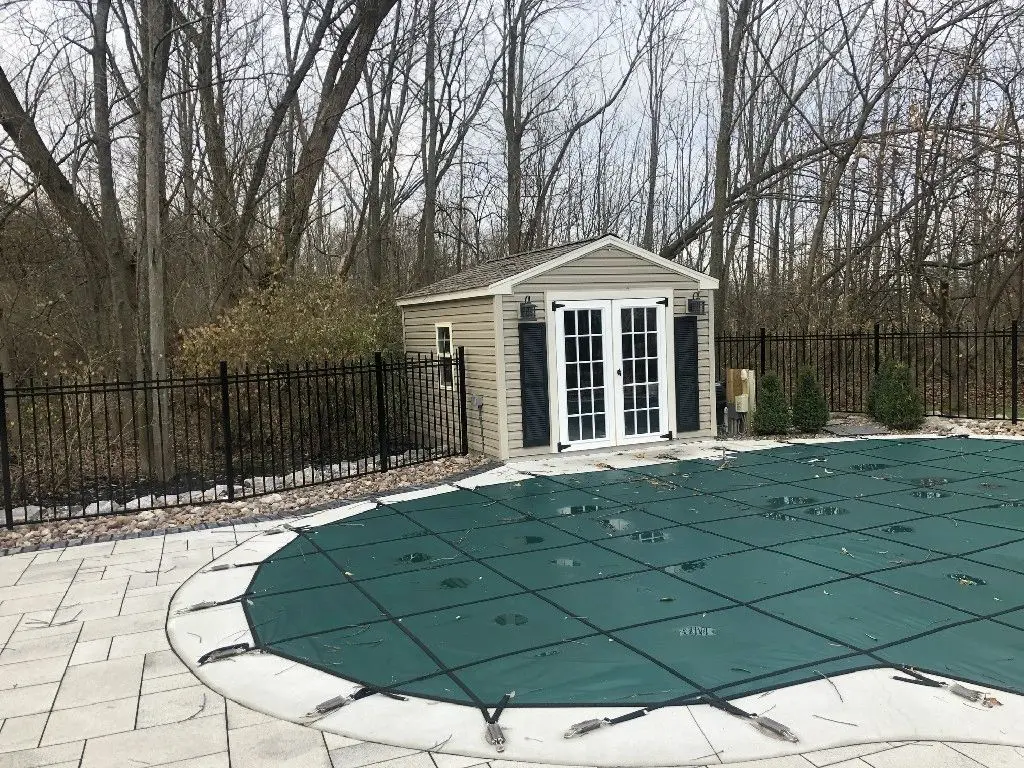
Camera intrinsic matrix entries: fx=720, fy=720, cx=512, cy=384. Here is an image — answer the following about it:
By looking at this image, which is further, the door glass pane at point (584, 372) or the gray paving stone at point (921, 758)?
the door glass pane at point (584, 372)

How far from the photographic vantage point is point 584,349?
9562mm

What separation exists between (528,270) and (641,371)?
214 cm

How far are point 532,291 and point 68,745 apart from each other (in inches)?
282

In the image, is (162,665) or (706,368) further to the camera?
(706,368)

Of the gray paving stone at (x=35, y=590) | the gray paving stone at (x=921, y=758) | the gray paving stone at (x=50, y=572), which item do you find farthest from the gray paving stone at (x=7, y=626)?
the gray paving stone at (x=921, y=758)

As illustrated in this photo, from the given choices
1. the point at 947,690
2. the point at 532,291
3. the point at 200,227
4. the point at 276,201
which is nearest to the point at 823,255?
the point at 532,291

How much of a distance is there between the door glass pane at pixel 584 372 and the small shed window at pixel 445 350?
172cm

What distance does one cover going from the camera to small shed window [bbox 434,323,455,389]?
10.3 metres

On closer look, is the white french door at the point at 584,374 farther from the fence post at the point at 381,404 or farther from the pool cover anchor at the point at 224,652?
the pool cover anchor at the point at 224,652

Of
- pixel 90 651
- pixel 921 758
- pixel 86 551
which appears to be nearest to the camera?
pixel 921 758

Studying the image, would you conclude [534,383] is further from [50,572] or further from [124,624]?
[124,624]

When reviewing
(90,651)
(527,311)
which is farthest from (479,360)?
(90,651)

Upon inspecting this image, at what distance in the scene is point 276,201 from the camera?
49.7ft

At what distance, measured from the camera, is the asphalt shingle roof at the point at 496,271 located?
31.5 ft
